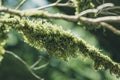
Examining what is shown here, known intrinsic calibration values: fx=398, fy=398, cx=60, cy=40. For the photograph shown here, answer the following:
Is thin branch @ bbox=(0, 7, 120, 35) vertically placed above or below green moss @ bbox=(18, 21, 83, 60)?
above

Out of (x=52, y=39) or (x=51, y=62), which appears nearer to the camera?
(x=52, y=39)

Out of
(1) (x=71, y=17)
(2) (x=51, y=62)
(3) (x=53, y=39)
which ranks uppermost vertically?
(1) (x=71, y=17)

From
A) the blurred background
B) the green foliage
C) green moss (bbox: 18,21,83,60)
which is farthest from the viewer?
the blurred background

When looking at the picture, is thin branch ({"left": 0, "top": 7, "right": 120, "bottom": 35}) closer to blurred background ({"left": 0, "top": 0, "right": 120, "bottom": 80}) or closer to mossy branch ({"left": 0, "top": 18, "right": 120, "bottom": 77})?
mossy branch ({"left": 0, "top": 18, "right": 120, "bottom": 77})

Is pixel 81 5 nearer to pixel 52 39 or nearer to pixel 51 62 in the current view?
pixel 52 39

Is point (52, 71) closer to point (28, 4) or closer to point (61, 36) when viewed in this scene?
point (28, 4)

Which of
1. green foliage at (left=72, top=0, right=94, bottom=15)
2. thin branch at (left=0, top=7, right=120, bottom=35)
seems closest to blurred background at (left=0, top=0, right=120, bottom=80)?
green foliage at (left=72, top=0, right=94, bottom=15)

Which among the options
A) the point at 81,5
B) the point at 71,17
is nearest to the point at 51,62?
the point at 81,5

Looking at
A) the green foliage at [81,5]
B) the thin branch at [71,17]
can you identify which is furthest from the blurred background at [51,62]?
the thin branch at [71,17]

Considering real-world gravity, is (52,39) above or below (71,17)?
below
